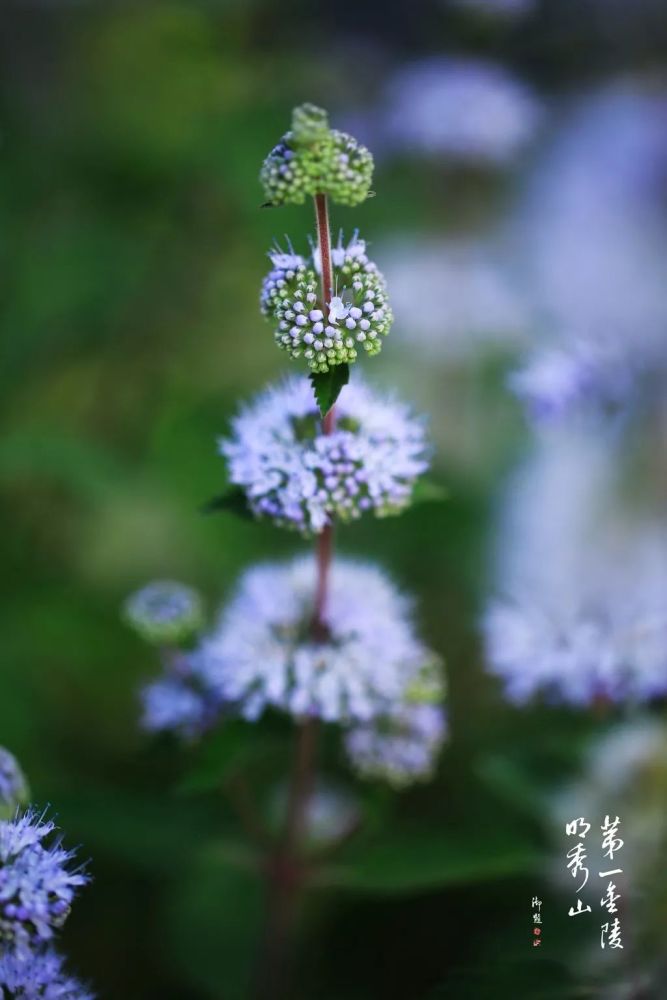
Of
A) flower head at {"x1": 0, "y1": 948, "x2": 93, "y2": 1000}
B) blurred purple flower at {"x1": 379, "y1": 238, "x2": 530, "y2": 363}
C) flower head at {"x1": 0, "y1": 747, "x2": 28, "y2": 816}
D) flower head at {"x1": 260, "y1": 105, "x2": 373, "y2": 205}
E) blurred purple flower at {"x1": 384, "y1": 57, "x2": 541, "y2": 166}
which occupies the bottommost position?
flower head at {"x1": 0, "y1": 948, "x2": 93, "y2": 1000}

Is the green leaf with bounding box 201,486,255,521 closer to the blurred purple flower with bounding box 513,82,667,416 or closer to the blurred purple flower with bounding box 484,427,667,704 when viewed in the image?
the blurred purple flower with bounding box 484,427,667,704

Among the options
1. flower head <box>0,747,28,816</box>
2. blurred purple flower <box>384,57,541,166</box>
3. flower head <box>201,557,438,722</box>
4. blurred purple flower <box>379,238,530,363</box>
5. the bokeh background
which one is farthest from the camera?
blurred purple flower <box>379,238,530,363</box>

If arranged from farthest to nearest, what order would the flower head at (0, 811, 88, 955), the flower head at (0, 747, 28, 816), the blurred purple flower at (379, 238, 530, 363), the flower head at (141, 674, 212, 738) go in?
1. the blurred purple flower at (379, 238, 530, 363)
2. the flower head at (141, 674, 212, 738)
3. the flower head at (0, 747, 28, 816)
4. the flower head at (0, 811, 88, 955)

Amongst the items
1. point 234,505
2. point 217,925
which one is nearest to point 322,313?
point 234,505

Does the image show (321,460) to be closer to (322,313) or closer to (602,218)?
(322,313)

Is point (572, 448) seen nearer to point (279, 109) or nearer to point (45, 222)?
point (279, 109)

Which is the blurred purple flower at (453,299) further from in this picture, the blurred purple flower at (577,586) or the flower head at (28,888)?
the flower head at (28,888)

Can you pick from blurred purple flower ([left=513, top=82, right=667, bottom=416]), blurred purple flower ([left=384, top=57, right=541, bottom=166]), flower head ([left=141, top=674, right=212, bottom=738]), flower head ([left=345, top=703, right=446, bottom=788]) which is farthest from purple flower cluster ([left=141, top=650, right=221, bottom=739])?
blurred purple flower ([left=384, top=57, right=541, bottom=166])
